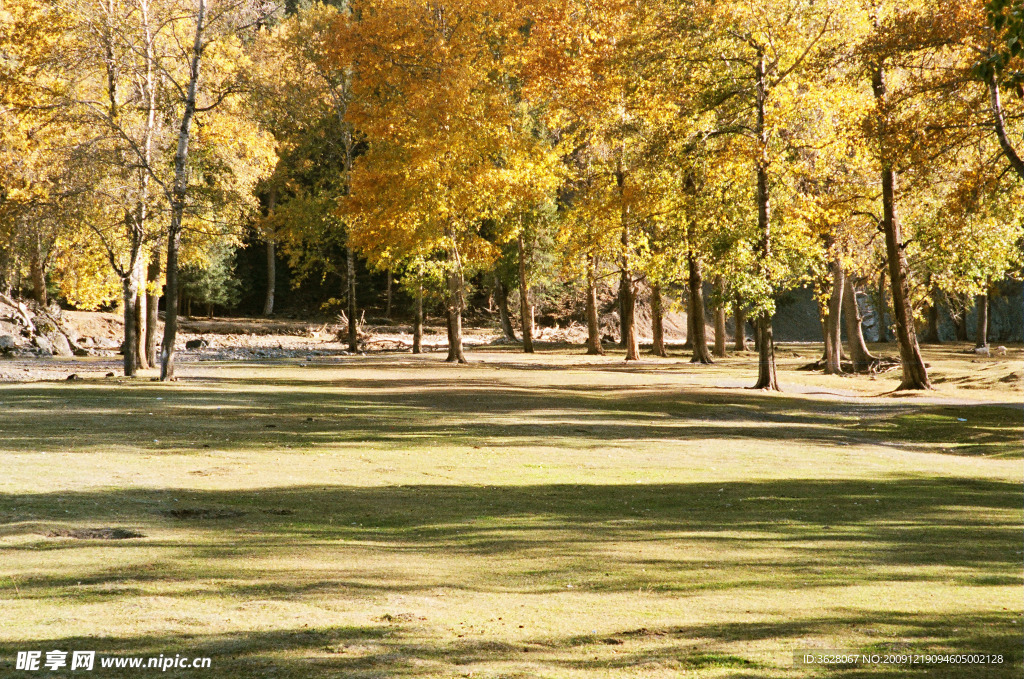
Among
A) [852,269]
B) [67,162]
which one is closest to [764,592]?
[67,162]

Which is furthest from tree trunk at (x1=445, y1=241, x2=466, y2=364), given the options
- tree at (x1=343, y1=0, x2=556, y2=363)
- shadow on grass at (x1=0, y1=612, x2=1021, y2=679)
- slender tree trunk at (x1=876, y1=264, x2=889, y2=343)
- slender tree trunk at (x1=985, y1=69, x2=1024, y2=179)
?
shadow on grass at (x1=0, y1=612, x2=1021, y2=679)

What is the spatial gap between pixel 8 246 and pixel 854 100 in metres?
22.6

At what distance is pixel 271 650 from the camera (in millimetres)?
5367

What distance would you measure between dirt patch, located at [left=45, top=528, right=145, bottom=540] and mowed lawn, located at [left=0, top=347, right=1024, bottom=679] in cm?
4

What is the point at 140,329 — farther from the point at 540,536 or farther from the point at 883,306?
the point at 883,306

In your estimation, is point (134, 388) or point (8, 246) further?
point (8, 246)

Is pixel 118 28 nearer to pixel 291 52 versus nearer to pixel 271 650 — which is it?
pixel 291 52

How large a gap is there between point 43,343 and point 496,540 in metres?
38.5

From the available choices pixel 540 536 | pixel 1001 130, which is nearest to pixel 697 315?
pixel 1001 130

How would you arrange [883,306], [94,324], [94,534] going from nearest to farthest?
[94,534], [94,324], [883,306]

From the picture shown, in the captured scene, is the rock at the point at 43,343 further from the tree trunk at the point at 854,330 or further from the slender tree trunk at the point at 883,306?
the slender tree trunk at the point at 883,306

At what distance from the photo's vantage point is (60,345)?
43656 mm

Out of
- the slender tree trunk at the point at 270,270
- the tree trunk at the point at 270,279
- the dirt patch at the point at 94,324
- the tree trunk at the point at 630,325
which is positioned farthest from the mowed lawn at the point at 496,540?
the tree trunk at the point at 270,279

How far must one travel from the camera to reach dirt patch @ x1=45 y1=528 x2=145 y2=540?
849cm
